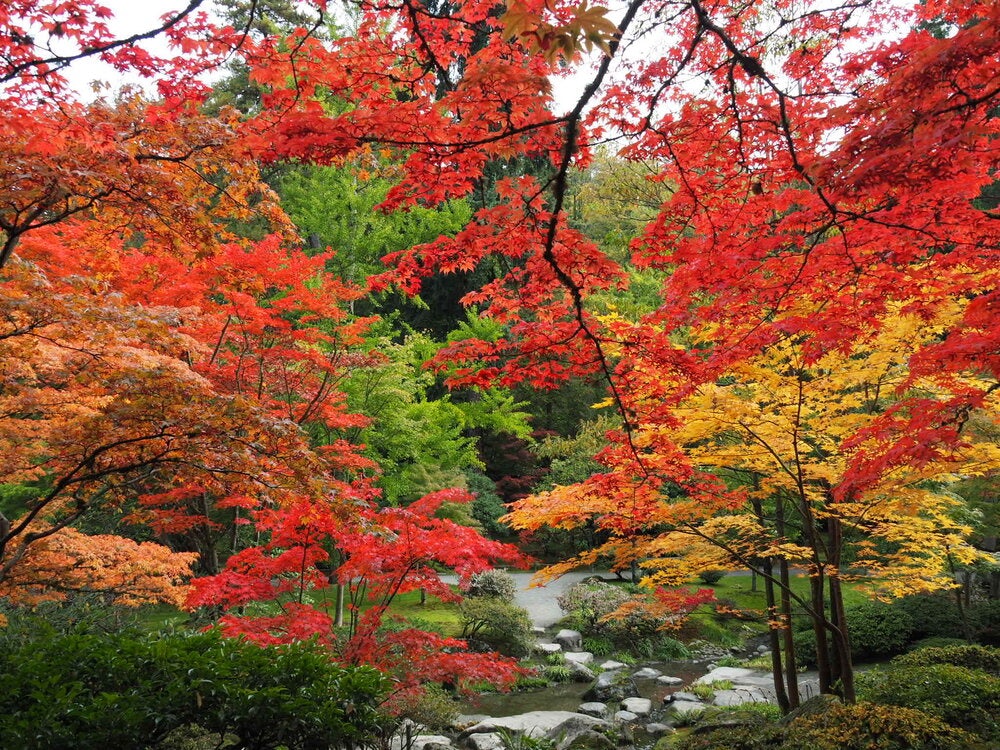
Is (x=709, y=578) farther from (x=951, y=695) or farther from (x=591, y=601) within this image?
(x=951, y=695)

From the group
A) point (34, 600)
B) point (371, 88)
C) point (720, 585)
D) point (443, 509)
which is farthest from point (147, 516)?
point (720, 585)

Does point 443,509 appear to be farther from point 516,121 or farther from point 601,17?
point 601,17

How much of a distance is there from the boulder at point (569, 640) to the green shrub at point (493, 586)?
3.88 ft

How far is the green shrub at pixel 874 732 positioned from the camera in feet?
13.7

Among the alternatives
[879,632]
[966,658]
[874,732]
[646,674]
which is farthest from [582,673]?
[874,732]

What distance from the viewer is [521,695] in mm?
9734

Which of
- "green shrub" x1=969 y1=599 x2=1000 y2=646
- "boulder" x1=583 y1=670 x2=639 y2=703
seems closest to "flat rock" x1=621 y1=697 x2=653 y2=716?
"boulder" x1=583 y1=670 x2=639 y2=703

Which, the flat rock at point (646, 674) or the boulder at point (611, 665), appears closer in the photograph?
the flat rock at point (646, 674)

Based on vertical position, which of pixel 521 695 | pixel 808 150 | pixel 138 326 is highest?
pixel 808 150

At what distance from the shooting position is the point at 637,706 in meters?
8.91

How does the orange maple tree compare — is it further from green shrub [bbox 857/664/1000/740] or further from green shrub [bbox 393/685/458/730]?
green shrub [bbox 393/685/458/730]

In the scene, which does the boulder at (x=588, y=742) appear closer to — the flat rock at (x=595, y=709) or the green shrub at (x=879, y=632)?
the flat rock at (x=595, y=709)

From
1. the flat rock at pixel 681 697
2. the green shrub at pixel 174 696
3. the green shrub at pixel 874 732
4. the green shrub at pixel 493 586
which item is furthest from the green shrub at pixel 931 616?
the green shrub at pixel 174 696

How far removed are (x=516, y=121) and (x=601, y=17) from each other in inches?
50.2
